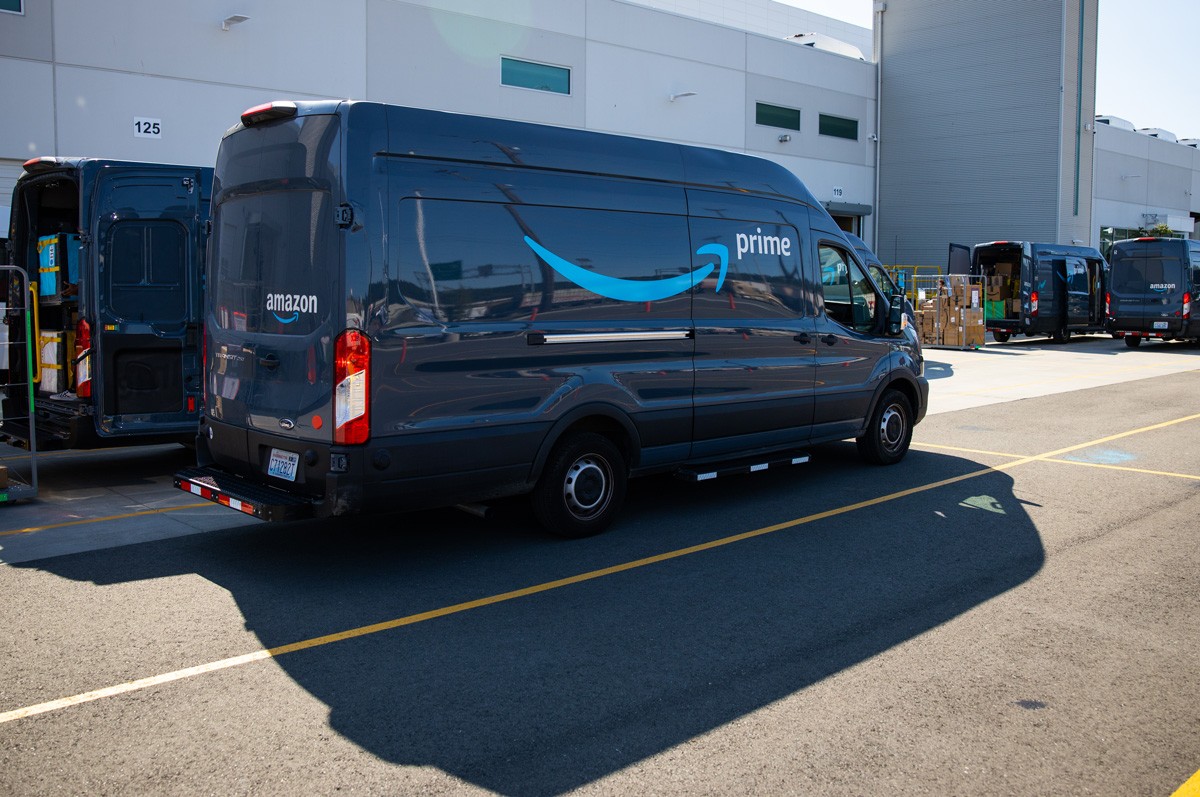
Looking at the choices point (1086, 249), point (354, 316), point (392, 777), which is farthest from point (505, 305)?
point (1086, 249)

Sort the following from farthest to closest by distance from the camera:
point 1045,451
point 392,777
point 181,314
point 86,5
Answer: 1. point 86,5
2. point 1045,451
3. point 181,314
4. point 392,777

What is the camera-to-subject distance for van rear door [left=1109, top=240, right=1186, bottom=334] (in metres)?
26.2

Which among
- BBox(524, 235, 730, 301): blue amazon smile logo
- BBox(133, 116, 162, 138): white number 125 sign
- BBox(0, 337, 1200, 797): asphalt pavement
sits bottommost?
BBox(0, 337, 1200, 797): asphalt pavement

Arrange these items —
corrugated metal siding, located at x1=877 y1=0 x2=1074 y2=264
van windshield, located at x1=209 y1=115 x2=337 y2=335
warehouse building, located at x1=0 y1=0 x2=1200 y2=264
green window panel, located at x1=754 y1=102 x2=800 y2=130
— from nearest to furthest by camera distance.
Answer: van windshield, located at x1=209 y1=115 x2=337 y2=335, warehouse building, located at x1=0 y1=0 x2=1200 y2=264, green window panel, located at x1=754 y1=102 x2=800 y2=130, corrugated metal siding, located at x1=877 y1=0 x2=1074 y2=264

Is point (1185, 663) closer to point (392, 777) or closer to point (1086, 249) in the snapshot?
point (392, 777)

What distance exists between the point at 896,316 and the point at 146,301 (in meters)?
6.84

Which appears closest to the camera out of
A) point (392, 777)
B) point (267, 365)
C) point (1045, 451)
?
point (392, 777)

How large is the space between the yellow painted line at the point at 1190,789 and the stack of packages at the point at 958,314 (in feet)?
79.1

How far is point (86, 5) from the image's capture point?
58.2 ft

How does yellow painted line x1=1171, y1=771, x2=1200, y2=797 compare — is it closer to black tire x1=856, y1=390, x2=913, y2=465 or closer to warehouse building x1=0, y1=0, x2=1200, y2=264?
black tire x1=856, y1=390, x2=913, y2=465

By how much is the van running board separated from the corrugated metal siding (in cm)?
3405

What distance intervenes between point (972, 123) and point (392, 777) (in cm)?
4088

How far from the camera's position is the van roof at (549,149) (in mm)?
5828

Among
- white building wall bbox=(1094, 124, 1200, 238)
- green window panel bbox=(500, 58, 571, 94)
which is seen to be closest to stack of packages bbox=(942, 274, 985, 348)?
green window panel bbox=(500, 58, 571, 94)
